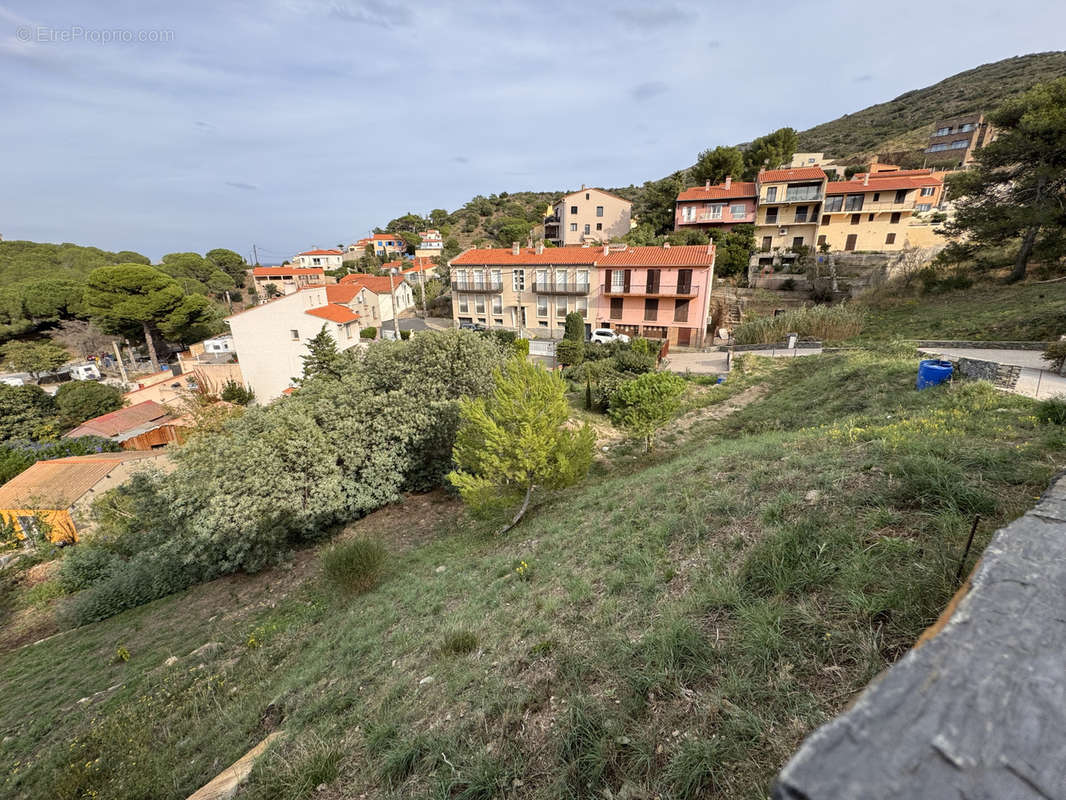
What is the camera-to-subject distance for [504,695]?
405 centimetres

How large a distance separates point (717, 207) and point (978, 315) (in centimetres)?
2305

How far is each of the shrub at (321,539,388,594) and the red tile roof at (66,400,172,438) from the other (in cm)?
Result: 2400

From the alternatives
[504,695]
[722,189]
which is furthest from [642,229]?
[504,695]

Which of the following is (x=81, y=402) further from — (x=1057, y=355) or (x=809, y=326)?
(x=1057, y=355)

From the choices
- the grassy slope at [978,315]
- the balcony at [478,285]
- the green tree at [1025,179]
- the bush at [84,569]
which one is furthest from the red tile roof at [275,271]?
the green tree at [1025,179]

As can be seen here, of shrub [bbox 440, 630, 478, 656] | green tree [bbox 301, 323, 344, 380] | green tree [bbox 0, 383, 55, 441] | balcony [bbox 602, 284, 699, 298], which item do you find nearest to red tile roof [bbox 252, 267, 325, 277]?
green tree [bbox 0, 383, 55, 441]

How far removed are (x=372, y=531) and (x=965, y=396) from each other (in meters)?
15.2

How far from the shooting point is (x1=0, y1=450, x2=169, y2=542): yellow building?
16.4 meters

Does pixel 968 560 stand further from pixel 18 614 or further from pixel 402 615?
pixel 18 614

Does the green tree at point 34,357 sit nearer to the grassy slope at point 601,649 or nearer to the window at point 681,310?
the grassy slope at point 601,649

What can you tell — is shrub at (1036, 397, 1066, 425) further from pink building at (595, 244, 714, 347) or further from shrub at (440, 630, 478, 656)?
pink building at (595, 244, 714, 347)

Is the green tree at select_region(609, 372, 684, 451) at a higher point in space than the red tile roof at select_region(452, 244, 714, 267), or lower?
lower

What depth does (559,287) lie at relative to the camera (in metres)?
32.5

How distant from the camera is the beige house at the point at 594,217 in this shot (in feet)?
147
